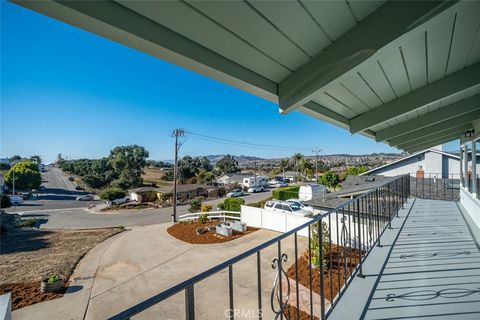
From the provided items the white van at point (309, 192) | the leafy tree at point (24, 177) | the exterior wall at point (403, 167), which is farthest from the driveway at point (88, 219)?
the exterior wall at point (403, 167)

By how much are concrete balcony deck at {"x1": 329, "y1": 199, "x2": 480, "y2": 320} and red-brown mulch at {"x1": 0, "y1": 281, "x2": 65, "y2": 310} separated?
26.2 ft

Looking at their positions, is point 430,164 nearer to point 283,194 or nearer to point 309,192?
point 309,192

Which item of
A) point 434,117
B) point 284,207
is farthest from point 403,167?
point 434,117

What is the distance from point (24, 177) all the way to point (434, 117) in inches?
1752

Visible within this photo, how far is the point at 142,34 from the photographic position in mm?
1052

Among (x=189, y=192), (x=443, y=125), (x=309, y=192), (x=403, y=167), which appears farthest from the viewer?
(x=189, y=192)

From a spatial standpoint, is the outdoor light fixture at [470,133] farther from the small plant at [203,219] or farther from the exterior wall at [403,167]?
the exterior wall at [403,167]

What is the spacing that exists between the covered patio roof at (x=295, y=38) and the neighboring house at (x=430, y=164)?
53.8 ft

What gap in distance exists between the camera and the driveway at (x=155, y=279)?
5.54 meters

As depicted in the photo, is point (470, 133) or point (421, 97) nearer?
point (421, 97)

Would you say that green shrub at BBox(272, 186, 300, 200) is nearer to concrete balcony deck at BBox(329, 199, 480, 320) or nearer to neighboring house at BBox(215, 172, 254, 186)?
neighboring house at BBox(215, 172, 254, 186)

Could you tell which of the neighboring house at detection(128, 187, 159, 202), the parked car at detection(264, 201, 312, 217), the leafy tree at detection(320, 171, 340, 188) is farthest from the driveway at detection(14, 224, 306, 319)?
the leafy tree at detection(320, 171, 340, 188)

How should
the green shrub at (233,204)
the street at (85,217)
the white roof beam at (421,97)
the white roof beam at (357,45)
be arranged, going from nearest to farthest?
1. the white roof beam at (357,45)
2. the white roof beam at (421,97)
3. the green shrub at (233,204)
4. the street at (85,217)

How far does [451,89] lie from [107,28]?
296 cm
